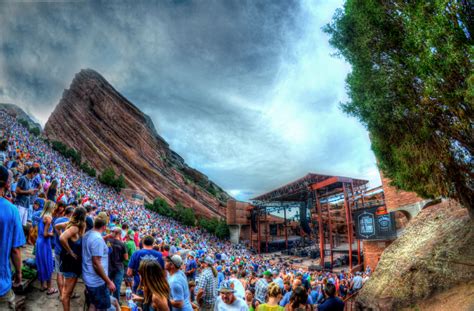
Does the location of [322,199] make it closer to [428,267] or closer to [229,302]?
[428,267]

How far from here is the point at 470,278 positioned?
565 centimetres

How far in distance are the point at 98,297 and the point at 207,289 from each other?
1606mm

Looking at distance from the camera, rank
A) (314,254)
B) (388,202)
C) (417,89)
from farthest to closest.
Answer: (314,254) < (388,202) < (417,89)

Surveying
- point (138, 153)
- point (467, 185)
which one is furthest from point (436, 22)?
point (138, 153)

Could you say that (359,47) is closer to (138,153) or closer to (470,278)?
(470,278)

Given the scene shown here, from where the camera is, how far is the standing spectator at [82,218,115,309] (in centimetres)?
305

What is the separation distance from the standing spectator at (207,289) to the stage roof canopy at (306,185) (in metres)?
17.8

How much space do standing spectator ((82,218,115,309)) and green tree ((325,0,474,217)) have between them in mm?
6030

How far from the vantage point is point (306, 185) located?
2386cm

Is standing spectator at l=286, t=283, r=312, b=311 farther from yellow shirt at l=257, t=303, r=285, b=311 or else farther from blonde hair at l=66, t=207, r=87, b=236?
blonde hair at l=66, t=207, r=87, b=236

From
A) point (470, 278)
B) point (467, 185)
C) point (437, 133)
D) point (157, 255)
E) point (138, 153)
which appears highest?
point (138, 153)

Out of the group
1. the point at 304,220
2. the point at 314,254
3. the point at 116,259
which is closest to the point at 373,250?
the point at 304,220

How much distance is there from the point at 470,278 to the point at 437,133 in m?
3.12

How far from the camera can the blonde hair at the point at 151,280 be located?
7.50 feet
